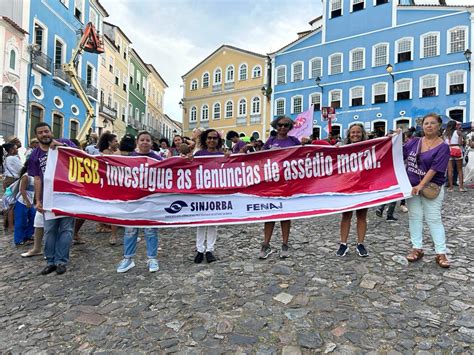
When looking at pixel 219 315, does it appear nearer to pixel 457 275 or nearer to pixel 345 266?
pixel 345 266

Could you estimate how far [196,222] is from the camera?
470 cm

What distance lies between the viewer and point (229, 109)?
41.0 m

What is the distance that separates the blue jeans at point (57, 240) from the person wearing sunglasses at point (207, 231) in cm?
173

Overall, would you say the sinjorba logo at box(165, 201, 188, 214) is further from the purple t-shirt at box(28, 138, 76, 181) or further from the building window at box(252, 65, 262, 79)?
the building window at box(252, 65, 262, 79)

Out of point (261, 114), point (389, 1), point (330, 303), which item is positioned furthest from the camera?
point (261, 114)

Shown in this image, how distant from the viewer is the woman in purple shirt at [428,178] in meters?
4.12

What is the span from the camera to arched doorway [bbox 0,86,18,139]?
18225 mm

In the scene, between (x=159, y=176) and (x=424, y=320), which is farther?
(x=159, y=176)

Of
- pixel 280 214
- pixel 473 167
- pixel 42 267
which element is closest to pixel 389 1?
pixel 473 167

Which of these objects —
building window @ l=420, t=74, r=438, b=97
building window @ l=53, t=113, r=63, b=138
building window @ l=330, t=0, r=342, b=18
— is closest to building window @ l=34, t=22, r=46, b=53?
building window @ l=53, t=113, r=63, b=138

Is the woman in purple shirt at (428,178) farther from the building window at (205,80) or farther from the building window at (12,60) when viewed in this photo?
the building window at (205,80)

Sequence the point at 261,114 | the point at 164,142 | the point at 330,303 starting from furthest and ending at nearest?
the point at 261,114
the point at 164,142
the point at 330,303

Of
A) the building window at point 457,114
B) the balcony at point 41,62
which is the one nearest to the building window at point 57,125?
the balcony at point 41,62

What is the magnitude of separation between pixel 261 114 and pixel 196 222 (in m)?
34.3
